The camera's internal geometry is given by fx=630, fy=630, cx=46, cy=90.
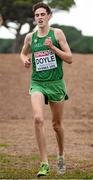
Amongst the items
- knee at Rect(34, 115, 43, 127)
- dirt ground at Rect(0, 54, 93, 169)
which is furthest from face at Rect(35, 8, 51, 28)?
dirt ground at Rect(0, 54, 93, 169)

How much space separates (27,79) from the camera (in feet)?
79.7

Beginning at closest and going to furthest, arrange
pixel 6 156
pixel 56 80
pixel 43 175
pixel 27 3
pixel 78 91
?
pixel 43 175 < pixel 56 80 < pixel 6 156 < pixel 78 91 < pixel 27 3

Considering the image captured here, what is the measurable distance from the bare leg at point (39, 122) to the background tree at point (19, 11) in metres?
25.7

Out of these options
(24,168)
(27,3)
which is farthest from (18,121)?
(27,3)

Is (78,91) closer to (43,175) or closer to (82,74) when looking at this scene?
(82,74)

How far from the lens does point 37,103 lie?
771cm

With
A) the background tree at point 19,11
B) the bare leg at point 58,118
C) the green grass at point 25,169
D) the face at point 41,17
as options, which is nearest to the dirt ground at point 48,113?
the green grass at point 25,169

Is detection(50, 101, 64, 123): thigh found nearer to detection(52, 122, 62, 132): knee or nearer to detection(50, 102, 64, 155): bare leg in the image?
detection(50, 102, 64, 155): bare leg

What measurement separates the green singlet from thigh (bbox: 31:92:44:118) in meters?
0.08

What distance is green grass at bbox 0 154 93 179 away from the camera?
7.66 meters

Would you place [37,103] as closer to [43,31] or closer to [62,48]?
[62,48]

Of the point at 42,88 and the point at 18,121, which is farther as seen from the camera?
the point at 18,121

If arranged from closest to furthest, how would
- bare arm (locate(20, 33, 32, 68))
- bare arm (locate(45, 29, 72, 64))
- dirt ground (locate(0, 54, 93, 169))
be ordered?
bare arm (locate(45, 29, 72, 64)) < bare arm (locate(20, 33, 32, 68)) < dirt ground (locate(0, 54, 93, 169))

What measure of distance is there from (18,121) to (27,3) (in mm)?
15667
